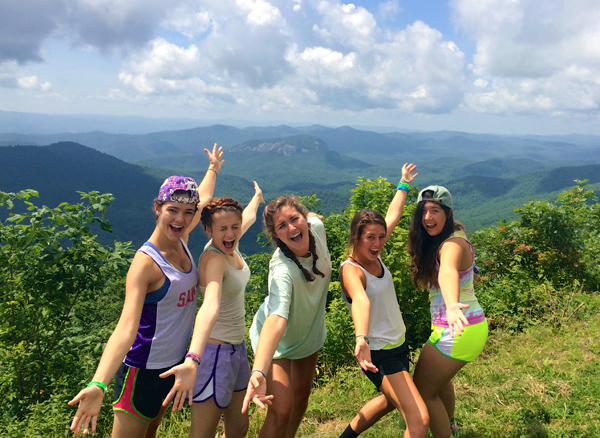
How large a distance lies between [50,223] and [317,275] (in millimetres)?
3924

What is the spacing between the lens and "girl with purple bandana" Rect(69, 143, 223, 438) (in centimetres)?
240

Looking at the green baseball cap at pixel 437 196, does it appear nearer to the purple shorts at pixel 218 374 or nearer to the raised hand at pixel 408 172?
the raised hand at pixel 408 172

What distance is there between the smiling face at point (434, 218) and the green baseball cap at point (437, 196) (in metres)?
0.04

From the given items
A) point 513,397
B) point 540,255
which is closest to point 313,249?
point 513,397

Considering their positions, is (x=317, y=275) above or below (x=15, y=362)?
above

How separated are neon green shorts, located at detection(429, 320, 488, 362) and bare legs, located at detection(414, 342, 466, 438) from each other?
0.15ft

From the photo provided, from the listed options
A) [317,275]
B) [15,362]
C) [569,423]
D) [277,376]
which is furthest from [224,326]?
[15,362]

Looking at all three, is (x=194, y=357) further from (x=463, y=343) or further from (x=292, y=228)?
(x=463, y=343)

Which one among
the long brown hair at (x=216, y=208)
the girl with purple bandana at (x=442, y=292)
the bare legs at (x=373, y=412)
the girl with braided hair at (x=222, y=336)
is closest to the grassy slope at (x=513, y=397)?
the bare legs at (x=373, y=412)

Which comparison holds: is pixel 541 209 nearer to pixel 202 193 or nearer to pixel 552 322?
pixel 552 322

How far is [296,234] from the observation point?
2818 mm

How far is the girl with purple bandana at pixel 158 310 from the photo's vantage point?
2396 mm

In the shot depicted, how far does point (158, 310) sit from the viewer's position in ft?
8.04

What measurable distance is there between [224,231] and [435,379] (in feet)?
6.17
